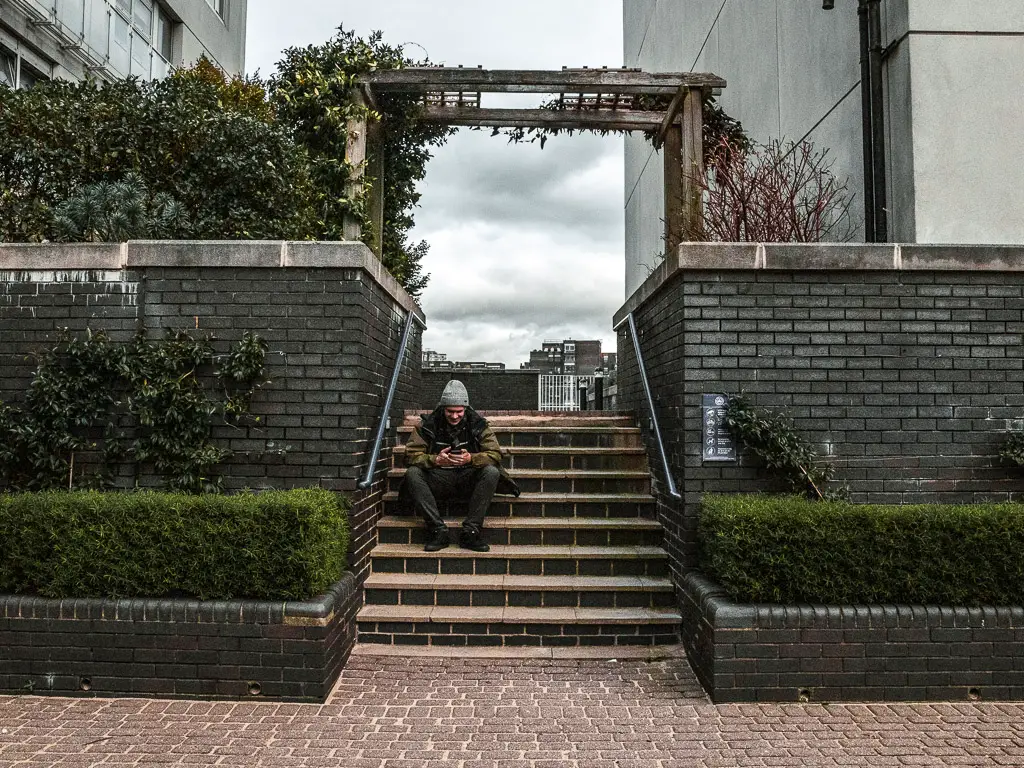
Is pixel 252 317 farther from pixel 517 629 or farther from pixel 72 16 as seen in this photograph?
pixel 72 16

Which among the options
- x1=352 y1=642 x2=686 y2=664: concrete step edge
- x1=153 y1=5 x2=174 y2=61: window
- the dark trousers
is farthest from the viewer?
x1=153 y1=5 x2=174 y2=61: window

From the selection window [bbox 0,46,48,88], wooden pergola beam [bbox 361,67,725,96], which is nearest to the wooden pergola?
wooden pergola beam [bbox 361,67,725,96]

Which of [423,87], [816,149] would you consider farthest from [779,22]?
[423,87]

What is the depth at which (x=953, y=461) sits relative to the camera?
16.7 feet

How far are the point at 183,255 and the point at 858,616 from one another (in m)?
4.97

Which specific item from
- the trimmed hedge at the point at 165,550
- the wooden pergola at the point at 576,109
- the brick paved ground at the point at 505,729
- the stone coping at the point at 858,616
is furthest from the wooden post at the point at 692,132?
the trimmed hedge at the point at 165,550

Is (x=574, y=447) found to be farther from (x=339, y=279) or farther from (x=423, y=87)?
(x=423, y=87)

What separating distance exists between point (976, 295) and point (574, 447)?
3.46 m

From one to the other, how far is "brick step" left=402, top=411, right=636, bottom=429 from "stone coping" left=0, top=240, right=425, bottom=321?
2504 mm

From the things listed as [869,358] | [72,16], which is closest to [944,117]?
[869,358]

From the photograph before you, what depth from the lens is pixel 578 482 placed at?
643 centimetres

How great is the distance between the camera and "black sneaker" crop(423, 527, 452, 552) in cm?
558

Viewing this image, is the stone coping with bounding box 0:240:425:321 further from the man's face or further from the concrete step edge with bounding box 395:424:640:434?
the concrete step edge with bounding box 395:424:640:434

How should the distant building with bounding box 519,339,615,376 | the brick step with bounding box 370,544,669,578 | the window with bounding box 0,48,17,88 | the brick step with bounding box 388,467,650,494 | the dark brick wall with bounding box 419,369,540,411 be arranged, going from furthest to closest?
the distant building with bounding box 519,339,615,376
the dark brick wall with bounding box 419,369,540,411
the window with bounding box 0,48,17,88
the brick step with bounding box 388,467,650,494
the brick step with bounding box 370,544,669,578
